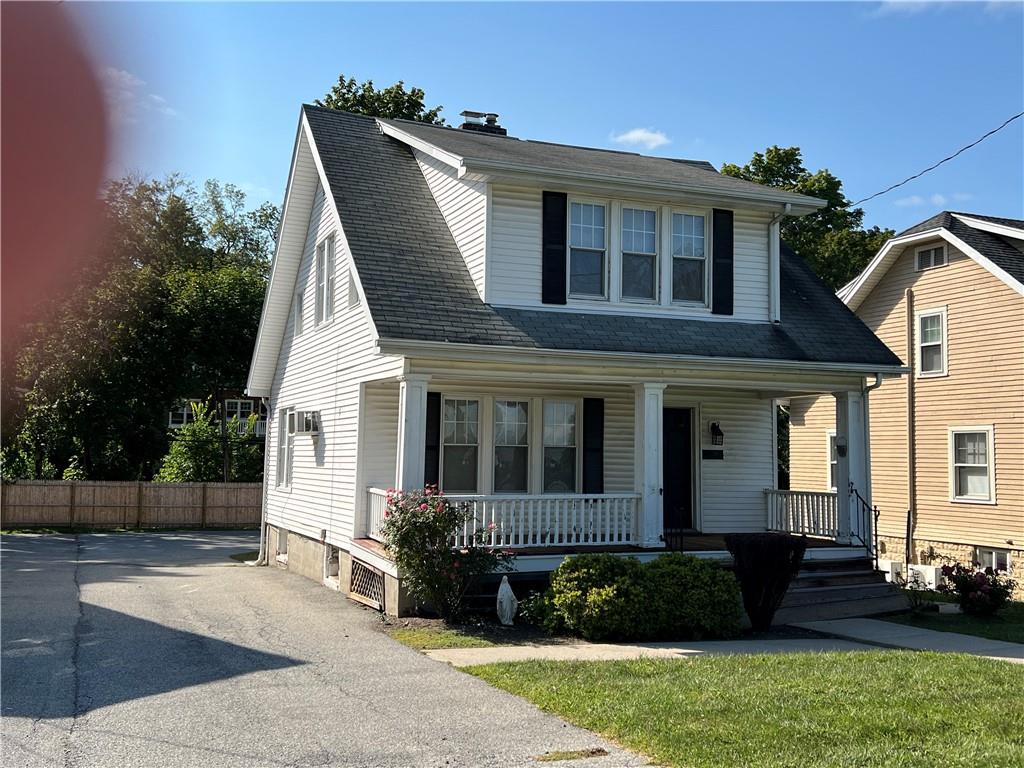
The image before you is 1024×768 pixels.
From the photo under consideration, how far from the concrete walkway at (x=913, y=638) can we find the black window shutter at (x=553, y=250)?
5.65 m

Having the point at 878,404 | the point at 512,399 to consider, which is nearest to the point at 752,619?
the point at 512,399

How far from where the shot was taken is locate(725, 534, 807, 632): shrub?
461 inches

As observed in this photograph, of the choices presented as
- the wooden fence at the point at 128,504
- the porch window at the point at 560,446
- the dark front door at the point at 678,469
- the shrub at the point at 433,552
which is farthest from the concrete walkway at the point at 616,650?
the wooden fence at the point at 128,504

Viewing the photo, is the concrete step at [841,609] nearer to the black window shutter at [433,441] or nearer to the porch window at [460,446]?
the porch window at [460,446]

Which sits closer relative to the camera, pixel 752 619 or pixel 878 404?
pixel 752 619

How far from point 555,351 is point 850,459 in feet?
17.5

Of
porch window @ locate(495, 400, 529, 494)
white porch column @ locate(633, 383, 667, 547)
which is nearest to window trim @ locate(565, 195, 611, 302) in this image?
white porch column @ locate(633, 383, 667, 547)

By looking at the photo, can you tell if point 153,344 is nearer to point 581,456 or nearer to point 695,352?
point 581,456

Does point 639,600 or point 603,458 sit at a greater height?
point 603,458

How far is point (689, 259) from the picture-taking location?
1421 centimetres

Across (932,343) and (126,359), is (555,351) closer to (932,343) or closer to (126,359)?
(932,343)

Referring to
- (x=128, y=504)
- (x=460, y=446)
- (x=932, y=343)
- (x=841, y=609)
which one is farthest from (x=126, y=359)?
(x=841, y=609)

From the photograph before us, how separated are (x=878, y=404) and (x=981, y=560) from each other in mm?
4402

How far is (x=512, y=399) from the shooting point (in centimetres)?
1459
